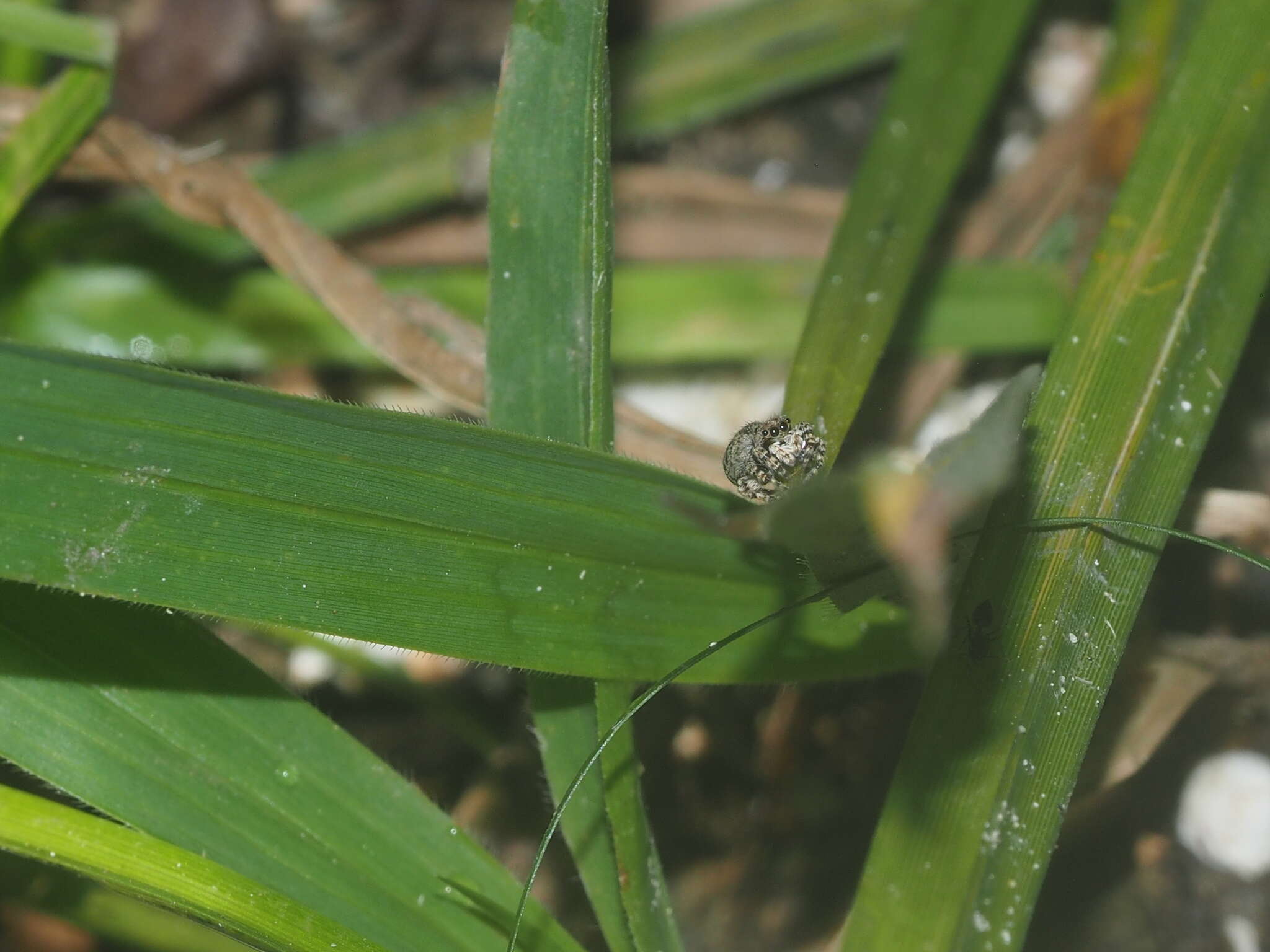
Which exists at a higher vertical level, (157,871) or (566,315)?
(566,315)

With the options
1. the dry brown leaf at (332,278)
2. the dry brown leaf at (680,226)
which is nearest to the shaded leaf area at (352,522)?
the dry brown leaf at (332,278)

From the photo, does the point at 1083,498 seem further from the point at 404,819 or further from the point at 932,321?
the point at 404,819

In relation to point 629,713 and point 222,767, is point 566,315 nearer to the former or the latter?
point 629,713

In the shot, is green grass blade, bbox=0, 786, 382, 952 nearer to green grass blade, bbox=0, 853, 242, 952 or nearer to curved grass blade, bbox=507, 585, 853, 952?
curved grass blade, bbox=507, 585, 853, 952

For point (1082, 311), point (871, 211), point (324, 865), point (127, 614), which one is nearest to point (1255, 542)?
point (1082, 311)

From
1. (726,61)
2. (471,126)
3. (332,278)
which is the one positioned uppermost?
(726,61)

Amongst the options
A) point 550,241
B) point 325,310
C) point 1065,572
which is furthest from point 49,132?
point 1065,572
